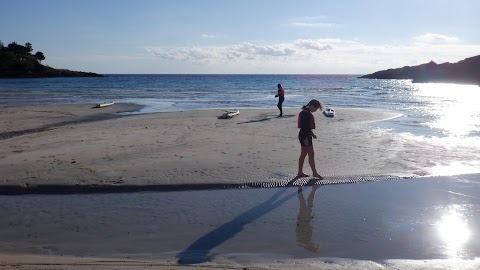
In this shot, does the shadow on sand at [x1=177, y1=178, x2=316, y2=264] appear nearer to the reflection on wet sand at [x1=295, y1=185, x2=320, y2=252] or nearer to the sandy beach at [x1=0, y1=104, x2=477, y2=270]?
the sandy beach at [x1=0, y1=104, x2=477, y2=270]

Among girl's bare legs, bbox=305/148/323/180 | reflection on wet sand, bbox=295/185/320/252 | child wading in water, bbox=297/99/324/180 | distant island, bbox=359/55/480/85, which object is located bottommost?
A: reflection on wet sand, bbox=295/185/320/252

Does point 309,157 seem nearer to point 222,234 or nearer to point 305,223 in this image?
point 305,223

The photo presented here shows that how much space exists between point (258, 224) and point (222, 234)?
27.7 inches

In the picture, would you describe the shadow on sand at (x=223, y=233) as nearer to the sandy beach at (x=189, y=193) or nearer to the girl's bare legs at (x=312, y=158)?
the sandy beach at (x=189, y=193)

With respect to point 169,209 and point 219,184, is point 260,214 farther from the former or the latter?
point 219,184

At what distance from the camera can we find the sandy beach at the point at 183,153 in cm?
1015

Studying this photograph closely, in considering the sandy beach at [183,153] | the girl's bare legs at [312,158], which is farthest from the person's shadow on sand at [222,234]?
the sandy beach at [183,153]

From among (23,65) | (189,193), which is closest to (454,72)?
(23,65)

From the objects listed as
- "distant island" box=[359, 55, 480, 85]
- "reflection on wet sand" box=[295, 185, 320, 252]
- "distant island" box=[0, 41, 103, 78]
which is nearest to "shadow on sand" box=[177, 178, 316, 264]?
"reflection on wet sand" box=[295, 185, 320, 252]

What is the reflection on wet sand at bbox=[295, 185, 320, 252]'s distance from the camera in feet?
20.8

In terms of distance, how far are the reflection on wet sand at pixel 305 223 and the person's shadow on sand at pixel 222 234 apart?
36 centimetres

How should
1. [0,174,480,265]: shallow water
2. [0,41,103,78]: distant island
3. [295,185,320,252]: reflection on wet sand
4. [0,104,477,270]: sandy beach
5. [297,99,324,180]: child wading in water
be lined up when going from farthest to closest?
[0,41,103,78]: distant island, [297,99,324,180]: child wading in water, [295,185,320,252]: reflection on wet sand, [0,104,477,270]: sandy beach, [0,174,480,265]: shallow water

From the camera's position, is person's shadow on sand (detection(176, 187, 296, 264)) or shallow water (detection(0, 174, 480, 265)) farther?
shallow water (detection(0, 174, 480, 265))

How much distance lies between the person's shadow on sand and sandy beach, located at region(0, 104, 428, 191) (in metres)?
1.67
